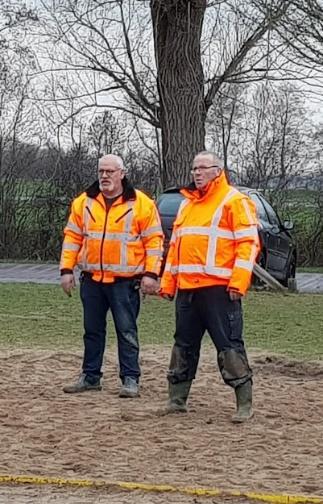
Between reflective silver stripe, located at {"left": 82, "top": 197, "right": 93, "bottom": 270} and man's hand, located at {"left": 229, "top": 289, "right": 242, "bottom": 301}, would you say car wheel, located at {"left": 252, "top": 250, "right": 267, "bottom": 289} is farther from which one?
man's hand, located at {"left": 229, "top": 289, "right": 242, "bottom": 301}

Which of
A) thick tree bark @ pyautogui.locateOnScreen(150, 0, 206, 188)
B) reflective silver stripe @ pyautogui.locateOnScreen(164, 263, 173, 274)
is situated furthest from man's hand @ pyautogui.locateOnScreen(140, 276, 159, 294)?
thick tree bark @ pyautogui.locateOnScreen(150, 0, 206, 188)

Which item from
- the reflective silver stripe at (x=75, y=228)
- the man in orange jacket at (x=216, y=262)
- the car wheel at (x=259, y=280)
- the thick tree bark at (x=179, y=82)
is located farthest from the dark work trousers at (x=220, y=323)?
the thick tree bark at (x=179, y=82)

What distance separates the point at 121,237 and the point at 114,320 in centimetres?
76

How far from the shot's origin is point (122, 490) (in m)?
6.29

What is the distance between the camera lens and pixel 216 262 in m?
8.09

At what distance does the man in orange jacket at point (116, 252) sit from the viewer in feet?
29.9

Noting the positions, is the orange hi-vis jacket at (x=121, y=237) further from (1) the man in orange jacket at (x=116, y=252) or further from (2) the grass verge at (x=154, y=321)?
(2) the grass verge at (x=154, y=321)

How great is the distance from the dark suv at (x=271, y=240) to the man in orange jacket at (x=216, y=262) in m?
10.3

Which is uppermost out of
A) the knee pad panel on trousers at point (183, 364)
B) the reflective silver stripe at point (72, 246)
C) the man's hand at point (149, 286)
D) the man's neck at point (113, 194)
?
the man's neck at point (113, 194)

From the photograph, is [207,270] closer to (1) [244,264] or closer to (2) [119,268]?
(1) [244,264]

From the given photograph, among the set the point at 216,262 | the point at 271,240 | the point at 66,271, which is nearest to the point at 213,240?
the point at 216,262

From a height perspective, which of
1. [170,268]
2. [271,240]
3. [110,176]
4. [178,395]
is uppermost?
[110,176]

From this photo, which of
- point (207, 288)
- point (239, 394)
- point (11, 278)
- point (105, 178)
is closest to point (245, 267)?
point (207, 288)

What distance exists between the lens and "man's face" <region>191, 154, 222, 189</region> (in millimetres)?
8094
